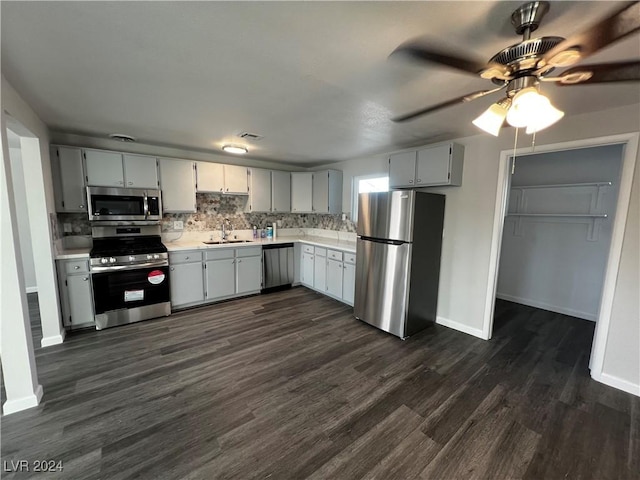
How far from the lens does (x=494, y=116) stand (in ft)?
4.76

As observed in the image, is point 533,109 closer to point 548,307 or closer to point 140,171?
point 548,307

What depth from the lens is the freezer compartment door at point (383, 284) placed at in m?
3.06

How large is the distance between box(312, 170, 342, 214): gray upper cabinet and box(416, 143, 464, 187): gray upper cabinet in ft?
5.81

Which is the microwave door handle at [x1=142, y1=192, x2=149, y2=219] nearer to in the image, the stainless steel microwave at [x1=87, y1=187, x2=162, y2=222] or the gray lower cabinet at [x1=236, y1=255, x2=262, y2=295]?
the stainless steel microwave at [x1=87, y1=187, x2=162, y2=222]

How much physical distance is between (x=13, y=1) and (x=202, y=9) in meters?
0.81

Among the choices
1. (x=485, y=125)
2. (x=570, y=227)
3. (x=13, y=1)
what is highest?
(x=13, y=1)

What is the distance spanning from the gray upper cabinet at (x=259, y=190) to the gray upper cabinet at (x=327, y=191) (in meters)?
0.87

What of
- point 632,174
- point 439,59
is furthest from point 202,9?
point 632,174

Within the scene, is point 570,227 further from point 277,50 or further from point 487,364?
point 277,50

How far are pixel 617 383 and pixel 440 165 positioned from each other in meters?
2.60

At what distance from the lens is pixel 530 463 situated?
5.25ft

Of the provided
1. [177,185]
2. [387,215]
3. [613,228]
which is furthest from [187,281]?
[613,228]

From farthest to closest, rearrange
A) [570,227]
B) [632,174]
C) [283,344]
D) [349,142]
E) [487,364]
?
[570,227]
[349,142]
[283,344]
[487,364]
[632,174]

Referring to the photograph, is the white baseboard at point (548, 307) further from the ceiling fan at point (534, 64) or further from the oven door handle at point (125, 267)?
the oven door handle at point (125, 267)
